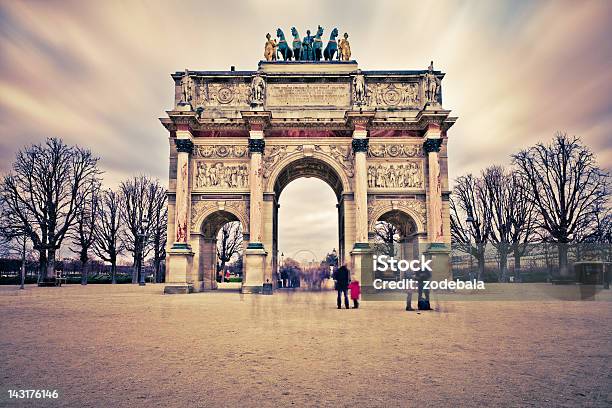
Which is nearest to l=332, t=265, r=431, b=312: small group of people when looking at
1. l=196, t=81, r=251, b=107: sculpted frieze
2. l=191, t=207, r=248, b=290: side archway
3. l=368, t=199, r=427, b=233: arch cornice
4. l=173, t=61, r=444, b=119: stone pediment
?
l=368, t=199, r=427, b=233: arch cornice

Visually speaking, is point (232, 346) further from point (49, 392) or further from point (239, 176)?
point (239, 176)

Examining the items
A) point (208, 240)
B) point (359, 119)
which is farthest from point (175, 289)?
point (359, 119)

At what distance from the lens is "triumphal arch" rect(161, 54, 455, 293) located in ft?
85.7

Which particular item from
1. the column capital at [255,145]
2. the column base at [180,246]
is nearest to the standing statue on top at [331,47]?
the column capital at [255,145]

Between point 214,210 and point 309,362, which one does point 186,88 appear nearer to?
point 214,210

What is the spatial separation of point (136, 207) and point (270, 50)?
30.7 metres

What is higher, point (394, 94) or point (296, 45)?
point (296, 45)

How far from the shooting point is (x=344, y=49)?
28938mm

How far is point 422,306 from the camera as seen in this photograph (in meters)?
15.0

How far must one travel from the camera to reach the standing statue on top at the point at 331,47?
28.9 meters

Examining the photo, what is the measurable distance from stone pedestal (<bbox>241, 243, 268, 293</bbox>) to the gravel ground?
13.2m

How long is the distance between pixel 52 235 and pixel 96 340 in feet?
110

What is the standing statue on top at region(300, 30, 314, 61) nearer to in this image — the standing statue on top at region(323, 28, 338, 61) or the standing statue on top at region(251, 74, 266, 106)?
the standing statue on top at region(323, 28, 338, 61)

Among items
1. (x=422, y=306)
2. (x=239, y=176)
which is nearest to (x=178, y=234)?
(x=239, y=176)
